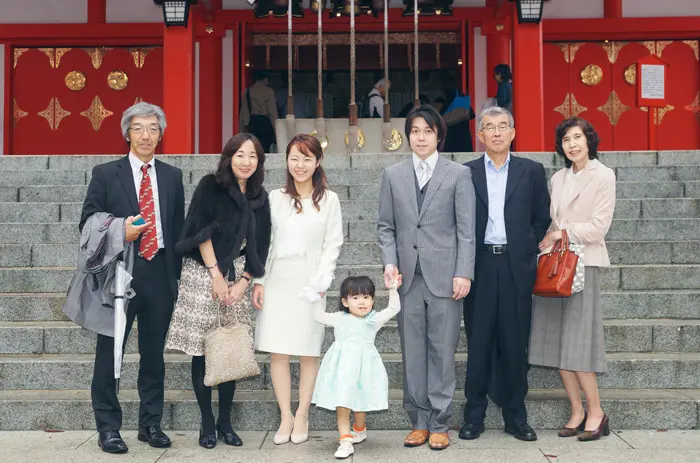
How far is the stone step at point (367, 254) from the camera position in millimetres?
6406

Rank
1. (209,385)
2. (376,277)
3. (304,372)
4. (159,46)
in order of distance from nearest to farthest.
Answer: (209,385), (304,372), (376,277), (159,46)

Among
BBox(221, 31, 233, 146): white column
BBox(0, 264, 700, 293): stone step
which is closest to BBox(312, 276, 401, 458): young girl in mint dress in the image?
BBox(0, 264, 700, 293): stone step

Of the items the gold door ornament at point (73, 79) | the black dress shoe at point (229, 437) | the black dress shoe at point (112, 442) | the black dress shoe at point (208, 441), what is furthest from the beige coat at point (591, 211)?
the gold door ornament at point (73, 79)

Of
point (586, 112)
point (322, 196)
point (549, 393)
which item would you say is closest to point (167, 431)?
point (322, 196)

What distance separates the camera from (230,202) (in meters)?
4.52

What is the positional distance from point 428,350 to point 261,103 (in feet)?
25.5

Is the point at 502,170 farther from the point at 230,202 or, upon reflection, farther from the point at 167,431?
the point at 167,431

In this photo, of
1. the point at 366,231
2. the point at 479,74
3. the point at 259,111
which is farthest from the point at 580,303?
the point at 479,74

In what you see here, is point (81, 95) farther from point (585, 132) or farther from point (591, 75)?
point (585, 132)

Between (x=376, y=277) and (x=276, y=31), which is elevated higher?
(x=276, y=31)

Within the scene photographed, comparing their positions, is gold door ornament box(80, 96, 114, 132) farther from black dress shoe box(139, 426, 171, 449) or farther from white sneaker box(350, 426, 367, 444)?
white sneaker box(350, 426, 367, 444)

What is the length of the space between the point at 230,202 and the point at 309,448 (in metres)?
1.41

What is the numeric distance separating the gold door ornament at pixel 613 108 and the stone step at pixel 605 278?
7.08m

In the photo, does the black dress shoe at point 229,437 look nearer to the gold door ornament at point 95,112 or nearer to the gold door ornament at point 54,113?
the gold door ornament at point 95,112
